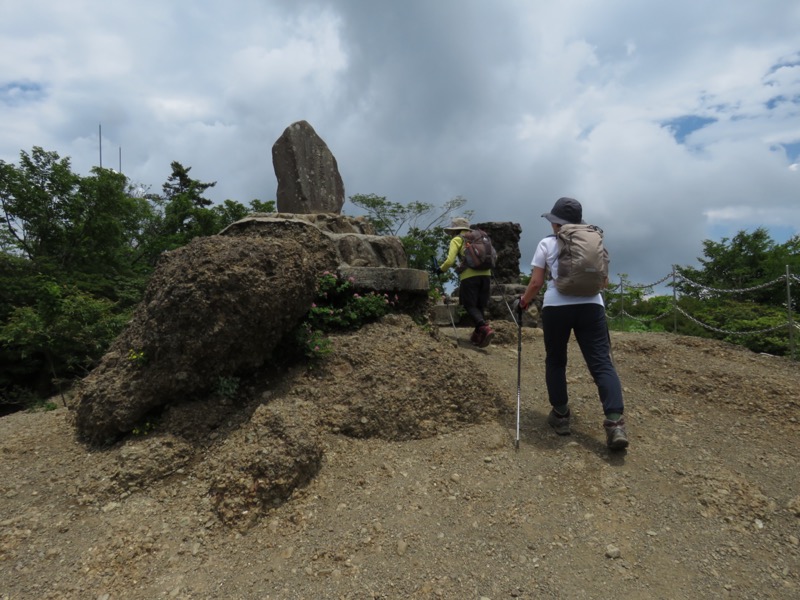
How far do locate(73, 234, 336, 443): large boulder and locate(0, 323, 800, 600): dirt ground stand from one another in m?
0.35

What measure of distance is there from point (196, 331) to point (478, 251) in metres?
3.90

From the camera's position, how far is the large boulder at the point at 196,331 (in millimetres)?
3639

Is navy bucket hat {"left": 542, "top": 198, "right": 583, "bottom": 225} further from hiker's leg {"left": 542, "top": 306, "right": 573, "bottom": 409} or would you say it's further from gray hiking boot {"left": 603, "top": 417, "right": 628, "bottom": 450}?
gray hiking boot {"left": 603, "top": 417, "right": 628, "bottom": 450}

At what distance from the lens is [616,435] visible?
349 centimetres

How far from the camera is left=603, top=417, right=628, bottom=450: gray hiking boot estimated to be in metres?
3.48

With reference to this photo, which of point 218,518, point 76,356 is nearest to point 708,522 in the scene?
point 218,518

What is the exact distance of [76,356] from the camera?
743 centimetres

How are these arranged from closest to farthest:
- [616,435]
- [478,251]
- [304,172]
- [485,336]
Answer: [616,435] < [478,251] < [485,336] < [304,172]

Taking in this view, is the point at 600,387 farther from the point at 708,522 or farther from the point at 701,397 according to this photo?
the point at 701,397

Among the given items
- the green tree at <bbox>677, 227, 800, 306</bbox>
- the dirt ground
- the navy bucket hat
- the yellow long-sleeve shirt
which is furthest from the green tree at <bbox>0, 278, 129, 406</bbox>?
the green tree at <bbox>677, 227, 800, 306</bbox>

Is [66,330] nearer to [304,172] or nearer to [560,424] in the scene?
[304,172]

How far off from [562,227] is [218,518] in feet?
10.4

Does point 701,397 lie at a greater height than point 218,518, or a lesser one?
greater

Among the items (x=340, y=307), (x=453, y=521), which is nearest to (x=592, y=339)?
(x=453, y=521)
